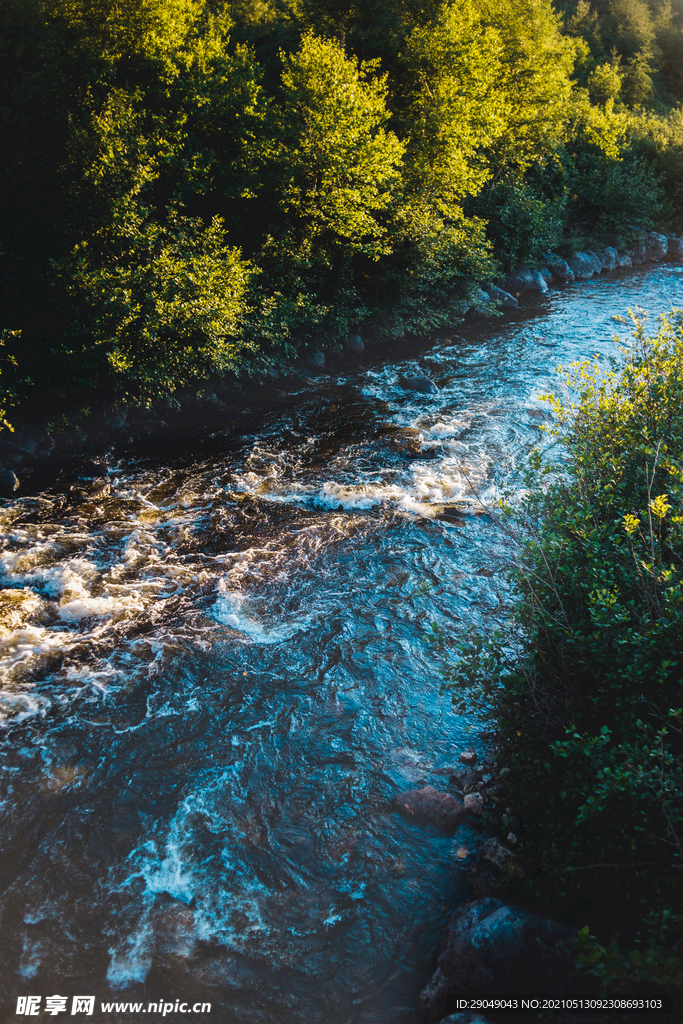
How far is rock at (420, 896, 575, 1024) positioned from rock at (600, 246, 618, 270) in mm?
38486

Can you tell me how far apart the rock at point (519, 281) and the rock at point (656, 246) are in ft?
41.6

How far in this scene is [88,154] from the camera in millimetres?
15805

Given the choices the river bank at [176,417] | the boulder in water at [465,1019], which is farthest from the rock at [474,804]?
the river bank at [176,417]

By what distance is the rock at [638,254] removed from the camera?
36.2 m

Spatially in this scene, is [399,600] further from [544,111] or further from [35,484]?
[544,111]

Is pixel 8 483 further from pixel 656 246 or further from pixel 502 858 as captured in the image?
pixel 656 246

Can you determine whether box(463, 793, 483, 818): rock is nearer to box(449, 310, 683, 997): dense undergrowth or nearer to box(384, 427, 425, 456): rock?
box(449, 310, 683, 997): dense undergrowth

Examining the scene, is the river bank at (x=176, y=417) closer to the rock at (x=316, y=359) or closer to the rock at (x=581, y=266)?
the rock at (x=316, y=359)

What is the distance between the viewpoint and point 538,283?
3077 cm

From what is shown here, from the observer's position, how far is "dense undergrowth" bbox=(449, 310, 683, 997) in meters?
4.82

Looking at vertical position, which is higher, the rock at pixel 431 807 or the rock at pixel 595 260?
the rock at pixel 595 260

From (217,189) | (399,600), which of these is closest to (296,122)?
(217,189)

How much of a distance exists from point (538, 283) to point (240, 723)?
3044 centimetres

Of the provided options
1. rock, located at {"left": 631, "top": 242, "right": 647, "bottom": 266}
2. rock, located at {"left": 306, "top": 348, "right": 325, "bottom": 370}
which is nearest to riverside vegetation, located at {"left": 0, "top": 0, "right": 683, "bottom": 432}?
rock, located at {"left": 306, "top": 348, "right": 325, "bottom": 370}
